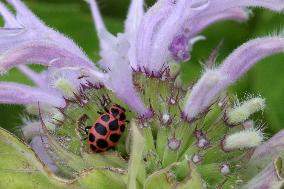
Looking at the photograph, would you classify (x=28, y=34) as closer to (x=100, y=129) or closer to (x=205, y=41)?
(x=100, y=129)

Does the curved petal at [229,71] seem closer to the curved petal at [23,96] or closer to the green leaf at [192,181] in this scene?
the green leaf at [192,181]

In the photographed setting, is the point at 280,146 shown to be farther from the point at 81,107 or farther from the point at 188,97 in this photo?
the point at 81,107

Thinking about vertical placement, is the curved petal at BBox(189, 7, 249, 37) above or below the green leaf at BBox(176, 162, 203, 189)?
above

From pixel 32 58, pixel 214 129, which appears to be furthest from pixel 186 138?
pixel 32 58

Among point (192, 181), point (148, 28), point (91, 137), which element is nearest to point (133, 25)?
point (148, 28)

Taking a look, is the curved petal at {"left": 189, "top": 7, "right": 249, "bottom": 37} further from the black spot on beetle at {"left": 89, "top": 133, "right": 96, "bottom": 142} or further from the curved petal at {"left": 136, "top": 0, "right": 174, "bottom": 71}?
the black spot on beetle at {"left": 89, "top": 133, "right": 96, "bottom": 142}

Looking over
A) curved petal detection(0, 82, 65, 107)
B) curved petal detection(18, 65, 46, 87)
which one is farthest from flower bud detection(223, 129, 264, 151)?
curved petal detection(18, 65, 46, 87)

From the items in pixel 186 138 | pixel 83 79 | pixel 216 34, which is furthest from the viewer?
pixel 216 34
